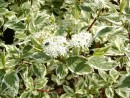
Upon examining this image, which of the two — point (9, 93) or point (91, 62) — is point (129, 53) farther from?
point (9, 93)

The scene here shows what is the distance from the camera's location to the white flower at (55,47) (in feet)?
4.30

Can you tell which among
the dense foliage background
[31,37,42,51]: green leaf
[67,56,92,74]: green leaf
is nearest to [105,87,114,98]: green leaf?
the dense foliage background

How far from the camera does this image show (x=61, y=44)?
134 cm

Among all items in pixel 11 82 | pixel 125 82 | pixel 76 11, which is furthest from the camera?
pixel 76 11

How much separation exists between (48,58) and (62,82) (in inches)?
24.8

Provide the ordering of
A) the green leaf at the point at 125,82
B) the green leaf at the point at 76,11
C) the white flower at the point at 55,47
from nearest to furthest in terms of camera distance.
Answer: the white flower at the point at 55,47
the green leaf at the point at 125,82
the green leaf at the point at 76,11

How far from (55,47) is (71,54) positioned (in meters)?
0.10

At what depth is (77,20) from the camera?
1.92 metres

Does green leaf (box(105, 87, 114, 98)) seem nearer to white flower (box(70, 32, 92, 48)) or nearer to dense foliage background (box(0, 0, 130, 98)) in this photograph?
dense foliage background (box(0, 0, 130, 98))

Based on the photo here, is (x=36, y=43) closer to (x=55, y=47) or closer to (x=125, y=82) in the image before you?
(x=55, y=47)

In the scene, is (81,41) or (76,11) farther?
(76,11)

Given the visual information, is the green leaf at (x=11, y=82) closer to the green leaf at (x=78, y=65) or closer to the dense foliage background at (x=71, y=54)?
the dense foliage background at (x=71, y=54)

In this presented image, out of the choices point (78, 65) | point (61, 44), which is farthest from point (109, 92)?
point (61, 44)

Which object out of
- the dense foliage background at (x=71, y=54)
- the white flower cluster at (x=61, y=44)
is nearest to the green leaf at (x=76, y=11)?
the dense foliage background at (x=71, y=54)
